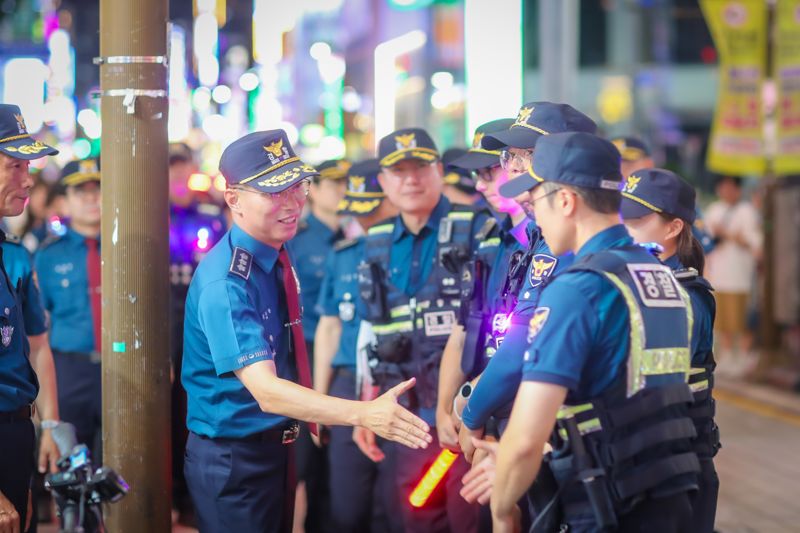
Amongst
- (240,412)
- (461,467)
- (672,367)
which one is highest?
(672,367)

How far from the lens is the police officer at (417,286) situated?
5.72m

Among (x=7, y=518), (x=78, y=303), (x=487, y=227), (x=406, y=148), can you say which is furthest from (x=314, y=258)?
(x=7, y=518)

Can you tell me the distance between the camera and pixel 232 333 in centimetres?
409

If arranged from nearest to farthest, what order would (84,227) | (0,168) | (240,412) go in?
(240,412), (0,168), (84,227)

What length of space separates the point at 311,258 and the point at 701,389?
4.38 m

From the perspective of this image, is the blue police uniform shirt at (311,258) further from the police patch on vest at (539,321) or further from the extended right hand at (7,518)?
the police patch on vest at (539,321)

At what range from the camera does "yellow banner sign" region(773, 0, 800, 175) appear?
488 inches

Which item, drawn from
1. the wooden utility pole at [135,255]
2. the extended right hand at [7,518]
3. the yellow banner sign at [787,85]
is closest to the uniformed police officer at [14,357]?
the extended right hand at [7,518]

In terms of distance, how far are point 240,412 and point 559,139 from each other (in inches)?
68.4

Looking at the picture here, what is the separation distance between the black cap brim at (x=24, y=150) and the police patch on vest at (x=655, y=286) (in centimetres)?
265

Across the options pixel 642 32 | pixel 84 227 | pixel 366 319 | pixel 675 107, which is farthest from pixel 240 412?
pixel 675 107

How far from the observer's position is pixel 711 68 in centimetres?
5319

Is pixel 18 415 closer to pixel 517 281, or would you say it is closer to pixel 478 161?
pixel 517 281

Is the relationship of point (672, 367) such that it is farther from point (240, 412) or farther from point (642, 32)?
point (642, 32)
